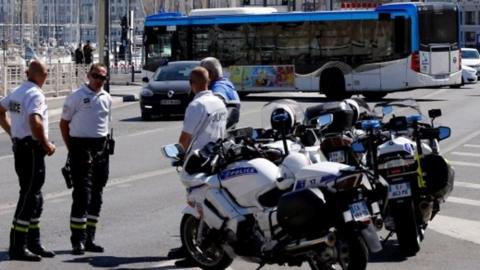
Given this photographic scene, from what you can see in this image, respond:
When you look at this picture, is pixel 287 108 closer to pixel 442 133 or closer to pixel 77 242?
pixel 442 133

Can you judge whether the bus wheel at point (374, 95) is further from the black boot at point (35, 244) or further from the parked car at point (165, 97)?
the black boot at point (35, 244)

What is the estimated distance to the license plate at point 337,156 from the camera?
10039 mm

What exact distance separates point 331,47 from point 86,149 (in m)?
27.8

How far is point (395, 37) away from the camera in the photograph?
3591cm

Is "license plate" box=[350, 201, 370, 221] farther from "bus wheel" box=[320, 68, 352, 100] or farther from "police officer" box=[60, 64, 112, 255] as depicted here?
"bus wheel" box=[320, 68, 352, 100]

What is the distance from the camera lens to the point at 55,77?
1516 inches

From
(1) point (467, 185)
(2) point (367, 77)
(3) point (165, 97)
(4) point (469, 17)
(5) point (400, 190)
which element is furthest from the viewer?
(4) point (469, 17)

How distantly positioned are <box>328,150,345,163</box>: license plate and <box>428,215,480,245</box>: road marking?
1.72 meters

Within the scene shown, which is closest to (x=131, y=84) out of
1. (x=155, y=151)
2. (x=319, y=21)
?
(x=319, y=21)

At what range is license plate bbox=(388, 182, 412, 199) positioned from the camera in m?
9.53

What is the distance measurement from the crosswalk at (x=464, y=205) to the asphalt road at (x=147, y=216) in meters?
0.01

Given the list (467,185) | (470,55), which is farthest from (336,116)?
(470,55)

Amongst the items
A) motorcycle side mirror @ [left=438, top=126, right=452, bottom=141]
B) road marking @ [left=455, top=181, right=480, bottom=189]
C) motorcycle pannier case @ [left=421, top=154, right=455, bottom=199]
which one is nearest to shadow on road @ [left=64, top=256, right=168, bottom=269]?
motorcycle pannier case @ [left=421, top=154, right=455, bottom=199]

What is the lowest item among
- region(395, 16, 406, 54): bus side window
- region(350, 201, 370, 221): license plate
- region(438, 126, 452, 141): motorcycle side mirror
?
region(350, 201, 370, 221): license plate
